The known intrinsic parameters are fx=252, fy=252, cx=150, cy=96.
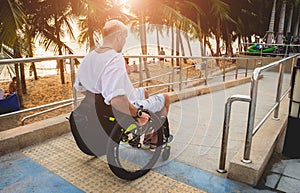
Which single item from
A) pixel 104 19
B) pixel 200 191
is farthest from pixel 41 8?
pixel 200 191

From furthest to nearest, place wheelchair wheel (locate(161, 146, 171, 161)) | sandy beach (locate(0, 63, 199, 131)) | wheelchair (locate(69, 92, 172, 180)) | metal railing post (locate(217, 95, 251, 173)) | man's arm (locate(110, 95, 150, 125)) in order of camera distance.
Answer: sandy beach (locate(0, 63, 199, 131)) < wheelchair wheel (locate(161, 146, 171, 161)) < metal railing post (locate(217, 95, 251, 173)) < wheelchair (locate(69, 92, 172, 180)) < man's arm (locate(110, 95, 150, 125))

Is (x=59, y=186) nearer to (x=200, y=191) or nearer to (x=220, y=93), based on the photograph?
(x=200, y=191)

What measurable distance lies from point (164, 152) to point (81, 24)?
12797 mm

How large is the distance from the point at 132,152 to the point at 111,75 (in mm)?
973

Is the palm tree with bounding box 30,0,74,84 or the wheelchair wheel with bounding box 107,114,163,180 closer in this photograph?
the wheelchair wheel with bounding box 107,114,163,180

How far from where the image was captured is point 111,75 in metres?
1.74

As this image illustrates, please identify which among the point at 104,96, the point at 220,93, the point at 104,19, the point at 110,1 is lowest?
the point at 220,93

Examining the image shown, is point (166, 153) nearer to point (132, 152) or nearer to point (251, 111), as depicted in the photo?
point (132, 152)

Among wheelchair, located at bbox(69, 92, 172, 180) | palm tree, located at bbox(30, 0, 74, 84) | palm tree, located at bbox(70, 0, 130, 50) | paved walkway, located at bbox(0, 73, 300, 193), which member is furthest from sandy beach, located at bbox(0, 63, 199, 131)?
wheelchair, located at bbox(69, 92, 172, 180)

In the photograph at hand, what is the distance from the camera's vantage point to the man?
5.69 feet

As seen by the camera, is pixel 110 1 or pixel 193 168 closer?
pixel 193 168

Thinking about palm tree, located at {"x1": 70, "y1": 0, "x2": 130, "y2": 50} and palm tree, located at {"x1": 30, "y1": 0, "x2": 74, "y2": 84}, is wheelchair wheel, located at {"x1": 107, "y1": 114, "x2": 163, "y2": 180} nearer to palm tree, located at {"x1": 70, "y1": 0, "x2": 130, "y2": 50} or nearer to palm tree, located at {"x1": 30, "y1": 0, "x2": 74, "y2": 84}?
palm tree, located at {"x1": 70, "y1": 0, "x2": 130, "y2": 50}

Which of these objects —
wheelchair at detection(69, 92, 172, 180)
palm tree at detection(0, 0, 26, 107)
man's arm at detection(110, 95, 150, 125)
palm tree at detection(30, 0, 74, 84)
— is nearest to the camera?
man's arm at detection(110, 95, 150, 125)

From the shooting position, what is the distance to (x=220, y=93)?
600 cm
